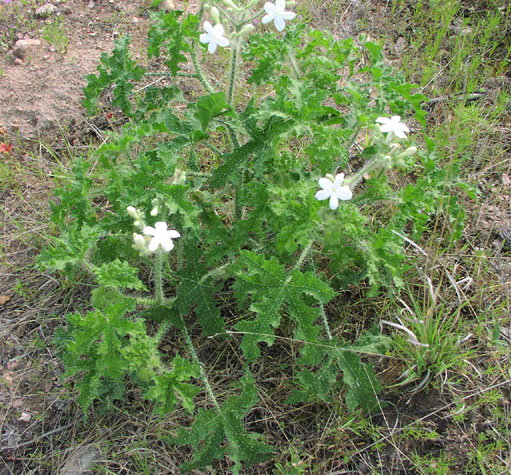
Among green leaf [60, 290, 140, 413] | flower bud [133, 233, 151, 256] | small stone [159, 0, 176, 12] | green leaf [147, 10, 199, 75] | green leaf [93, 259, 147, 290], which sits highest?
green leaf [147, 10, 199, 75]

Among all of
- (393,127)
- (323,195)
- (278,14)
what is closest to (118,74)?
(278,14)

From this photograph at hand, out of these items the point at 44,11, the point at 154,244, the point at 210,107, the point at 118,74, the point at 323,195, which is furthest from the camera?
the point at 44,11

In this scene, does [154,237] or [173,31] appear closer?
[154,237]

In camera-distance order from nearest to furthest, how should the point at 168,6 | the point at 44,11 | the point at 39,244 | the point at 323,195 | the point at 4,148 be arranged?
1. the point at 323,195
2. the point at 39,244
3. the point at 4,148
4. the point at 168,6
5. the point at 44,11

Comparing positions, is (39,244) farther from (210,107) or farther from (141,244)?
(210,107)

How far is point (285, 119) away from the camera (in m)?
2.51

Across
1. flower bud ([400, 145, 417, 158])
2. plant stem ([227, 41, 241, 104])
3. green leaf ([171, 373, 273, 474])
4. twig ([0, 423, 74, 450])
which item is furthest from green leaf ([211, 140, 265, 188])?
twig ([0, 423, 74, 450])

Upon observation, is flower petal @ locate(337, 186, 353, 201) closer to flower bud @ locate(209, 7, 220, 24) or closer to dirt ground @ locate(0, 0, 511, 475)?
flower bud @ locate(209, 7, 220, 24)

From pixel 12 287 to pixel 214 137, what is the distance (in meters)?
1.78

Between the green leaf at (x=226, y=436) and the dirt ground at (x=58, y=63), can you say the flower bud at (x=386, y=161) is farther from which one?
the dirt ground at (x=58, y=63)

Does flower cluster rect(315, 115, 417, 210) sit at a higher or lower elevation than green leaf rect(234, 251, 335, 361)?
higher

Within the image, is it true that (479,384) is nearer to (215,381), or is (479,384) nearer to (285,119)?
(215,381)

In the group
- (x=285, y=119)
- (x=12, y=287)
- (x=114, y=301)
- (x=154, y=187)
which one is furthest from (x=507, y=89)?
(x=12, y=287)

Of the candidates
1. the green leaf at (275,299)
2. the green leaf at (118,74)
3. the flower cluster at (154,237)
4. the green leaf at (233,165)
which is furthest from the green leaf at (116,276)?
the green leaf at (118,74)
